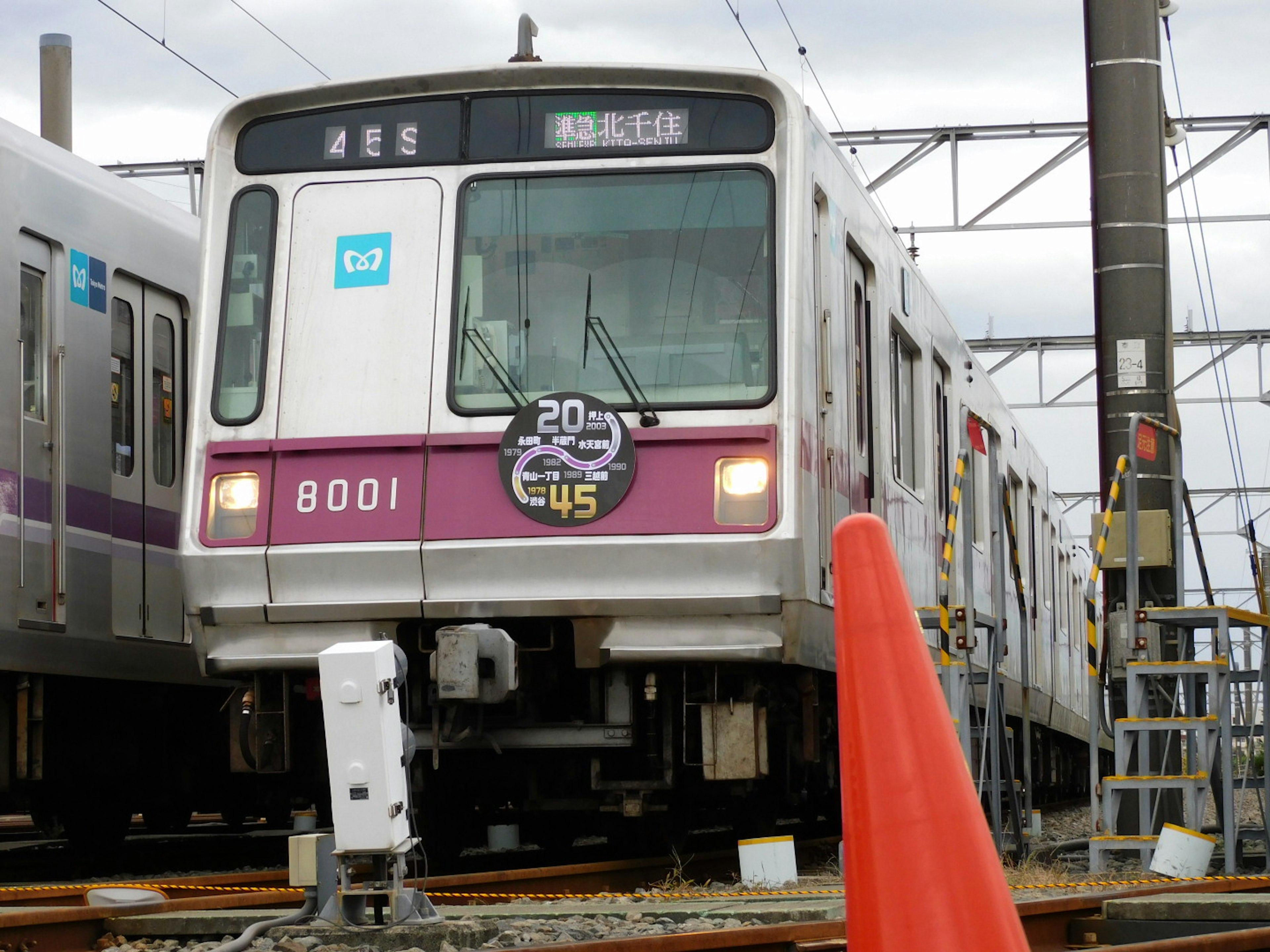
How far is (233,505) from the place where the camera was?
728 cm

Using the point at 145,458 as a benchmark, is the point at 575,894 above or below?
below

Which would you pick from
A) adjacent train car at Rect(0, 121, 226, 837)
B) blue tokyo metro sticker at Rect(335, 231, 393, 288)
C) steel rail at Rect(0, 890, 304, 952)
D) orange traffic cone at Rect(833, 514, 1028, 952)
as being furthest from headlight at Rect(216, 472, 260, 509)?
Result: orange traffic cone at Rect(833, 514, 1028, 952)

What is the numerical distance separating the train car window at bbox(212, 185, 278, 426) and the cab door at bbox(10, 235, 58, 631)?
4.05 ft

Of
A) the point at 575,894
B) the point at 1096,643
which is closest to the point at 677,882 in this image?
the point at 575,894

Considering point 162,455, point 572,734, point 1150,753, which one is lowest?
point 1150,753

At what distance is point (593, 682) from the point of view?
7.41 m

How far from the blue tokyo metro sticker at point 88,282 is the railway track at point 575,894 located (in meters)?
2.88

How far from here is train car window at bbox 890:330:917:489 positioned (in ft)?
30.3

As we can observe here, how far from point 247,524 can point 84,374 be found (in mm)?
2065

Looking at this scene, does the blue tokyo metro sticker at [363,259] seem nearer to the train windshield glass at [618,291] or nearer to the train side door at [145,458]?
the train windshield glass at [618,291]

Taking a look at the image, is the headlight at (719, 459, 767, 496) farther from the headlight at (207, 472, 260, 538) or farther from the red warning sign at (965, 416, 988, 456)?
the red warning sign at (965, 416, 988, 456)

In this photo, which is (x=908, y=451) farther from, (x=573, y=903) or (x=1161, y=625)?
(x=573, y=903)

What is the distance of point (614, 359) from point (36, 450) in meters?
2.92

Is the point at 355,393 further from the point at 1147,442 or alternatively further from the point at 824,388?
the point at 1147,442
